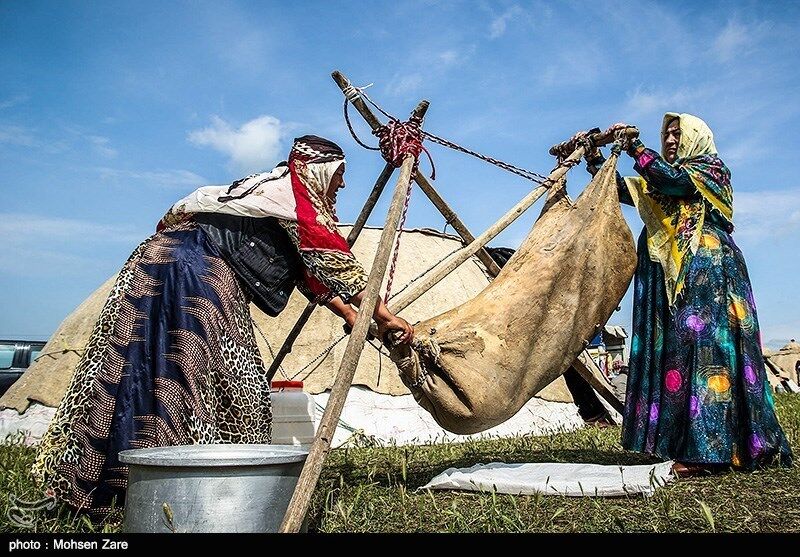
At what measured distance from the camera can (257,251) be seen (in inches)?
119

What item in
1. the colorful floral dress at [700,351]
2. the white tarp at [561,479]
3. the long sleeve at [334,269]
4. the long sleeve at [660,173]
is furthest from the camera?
the long sleeve at [660,173]

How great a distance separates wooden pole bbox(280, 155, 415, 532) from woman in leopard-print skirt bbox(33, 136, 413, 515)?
0.22 m

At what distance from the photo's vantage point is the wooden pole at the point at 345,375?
218 centimetres

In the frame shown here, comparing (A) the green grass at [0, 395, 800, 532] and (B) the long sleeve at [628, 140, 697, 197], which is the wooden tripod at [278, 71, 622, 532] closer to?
(B) the long sleeve at [628, 140, 697, 197]

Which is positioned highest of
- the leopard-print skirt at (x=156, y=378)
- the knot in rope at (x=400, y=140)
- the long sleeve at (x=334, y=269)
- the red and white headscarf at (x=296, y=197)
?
the knot in rope at (x=400, y=140)

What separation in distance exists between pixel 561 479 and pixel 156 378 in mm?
2103

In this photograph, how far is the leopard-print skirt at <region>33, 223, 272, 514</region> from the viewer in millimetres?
2703

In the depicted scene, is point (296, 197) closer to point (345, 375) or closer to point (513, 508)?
point (345, 375)

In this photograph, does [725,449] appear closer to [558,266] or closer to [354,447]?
[558,266]

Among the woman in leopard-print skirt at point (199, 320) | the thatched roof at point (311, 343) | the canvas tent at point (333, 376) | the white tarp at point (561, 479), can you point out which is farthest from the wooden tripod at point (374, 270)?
the thatched roof at point (311, 343)

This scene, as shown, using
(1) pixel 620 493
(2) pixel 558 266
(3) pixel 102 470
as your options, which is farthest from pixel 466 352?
(3) pixel 102 470

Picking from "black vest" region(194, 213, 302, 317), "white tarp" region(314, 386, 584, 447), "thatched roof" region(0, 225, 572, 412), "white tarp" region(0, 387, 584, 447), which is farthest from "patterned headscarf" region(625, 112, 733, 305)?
"thatched roof" region(0, 225, 572, 412)

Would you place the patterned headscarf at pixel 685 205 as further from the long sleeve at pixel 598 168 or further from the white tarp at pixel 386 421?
the white tarp at pixel 386 421

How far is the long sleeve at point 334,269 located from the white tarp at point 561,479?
1226mm
